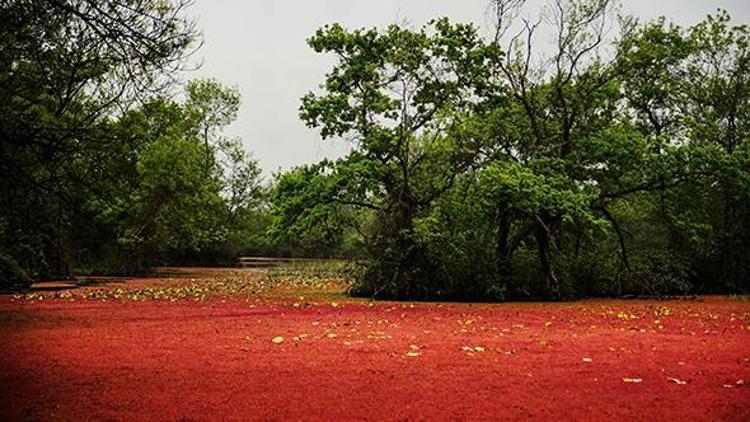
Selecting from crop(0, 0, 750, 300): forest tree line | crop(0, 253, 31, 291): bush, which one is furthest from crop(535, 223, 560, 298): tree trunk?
crop(0, 253, 31, 291): bush

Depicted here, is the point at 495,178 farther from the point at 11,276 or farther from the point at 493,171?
the point at 11,276

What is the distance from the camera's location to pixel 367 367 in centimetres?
794

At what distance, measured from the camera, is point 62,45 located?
10.9 metres

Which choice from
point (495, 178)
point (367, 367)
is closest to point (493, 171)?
point (495, 178)

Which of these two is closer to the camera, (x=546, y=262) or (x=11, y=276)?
(x=546, y=262)

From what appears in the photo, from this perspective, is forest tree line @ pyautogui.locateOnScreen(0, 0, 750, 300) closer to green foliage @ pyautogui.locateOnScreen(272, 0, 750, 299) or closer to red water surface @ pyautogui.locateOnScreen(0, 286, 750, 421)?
green foliage @ pyautogui.locateOnScreen(272, 0, 750, 299)

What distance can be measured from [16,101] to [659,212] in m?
20.6

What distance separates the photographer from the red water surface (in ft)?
19.4

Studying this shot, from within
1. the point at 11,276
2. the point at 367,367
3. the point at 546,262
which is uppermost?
the point at 546,262

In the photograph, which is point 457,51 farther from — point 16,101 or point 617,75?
point 16,101

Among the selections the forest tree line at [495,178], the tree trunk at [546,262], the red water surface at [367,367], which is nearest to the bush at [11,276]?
the forest tree line at [495,178]

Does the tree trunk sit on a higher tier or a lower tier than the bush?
higher

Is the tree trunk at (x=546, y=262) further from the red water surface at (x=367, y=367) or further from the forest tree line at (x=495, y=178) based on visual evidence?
the red water surface at (x=367, y=367)

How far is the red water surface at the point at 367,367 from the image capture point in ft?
19.4
